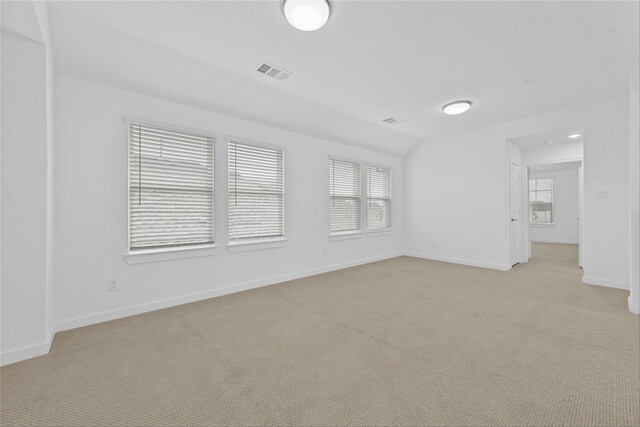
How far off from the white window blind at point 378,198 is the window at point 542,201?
22.3 ft

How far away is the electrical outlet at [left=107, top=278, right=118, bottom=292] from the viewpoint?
2.85 metres

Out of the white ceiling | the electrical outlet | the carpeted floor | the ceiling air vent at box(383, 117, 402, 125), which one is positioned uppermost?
the ceiling air vent at box(383, 117, 402, 125)

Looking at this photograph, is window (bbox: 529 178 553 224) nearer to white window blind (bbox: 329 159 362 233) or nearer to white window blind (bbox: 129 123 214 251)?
white window blind (bbox: 329 159 362 233)

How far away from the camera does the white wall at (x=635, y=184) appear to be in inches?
113

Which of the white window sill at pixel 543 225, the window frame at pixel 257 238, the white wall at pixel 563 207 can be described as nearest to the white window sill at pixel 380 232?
the window frame at pixel 257 238

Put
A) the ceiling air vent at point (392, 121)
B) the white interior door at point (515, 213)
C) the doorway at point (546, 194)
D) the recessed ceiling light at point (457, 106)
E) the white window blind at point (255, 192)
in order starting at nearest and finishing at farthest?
the white window blind at point (255, 192)
the recessed ceiling light at point (457, 106)
the ceiling air vent at point (392, 121)
the white interior door at point (515, 213)
the doorway at point (546, 194)

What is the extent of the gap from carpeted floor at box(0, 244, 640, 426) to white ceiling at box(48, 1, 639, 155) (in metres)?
2.64

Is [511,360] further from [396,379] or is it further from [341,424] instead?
[341,424]

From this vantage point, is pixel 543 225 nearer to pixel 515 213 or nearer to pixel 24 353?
pixel 515 213

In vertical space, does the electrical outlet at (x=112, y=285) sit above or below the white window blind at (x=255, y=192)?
below

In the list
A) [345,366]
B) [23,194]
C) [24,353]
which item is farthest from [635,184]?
[24,353]

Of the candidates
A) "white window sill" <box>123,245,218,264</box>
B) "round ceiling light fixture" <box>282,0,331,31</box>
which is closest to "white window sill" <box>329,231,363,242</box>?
"white window sill" <box>123,245,218,264</box>

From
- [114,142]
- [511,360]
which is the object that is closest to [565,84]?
[511,360]

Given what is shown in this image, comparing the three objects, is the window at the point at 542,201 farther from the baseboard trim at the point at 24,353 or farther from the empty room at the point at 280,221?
the baseboard trim at the point at 24,353
